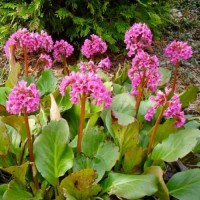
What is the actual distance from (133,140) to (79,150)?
0.32 meters

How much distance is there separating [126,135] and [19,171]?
64cm

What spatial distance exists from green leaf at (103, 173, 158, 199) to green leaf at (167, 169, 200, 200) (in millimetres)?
289

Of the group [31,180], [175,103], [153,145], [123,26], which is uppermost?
[123,26]

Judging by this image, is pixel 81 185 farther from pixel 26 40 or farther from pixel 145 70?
pixel 26 40

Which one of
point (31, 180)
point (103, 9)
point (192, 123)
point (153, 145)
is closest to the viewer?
point (31, 180)

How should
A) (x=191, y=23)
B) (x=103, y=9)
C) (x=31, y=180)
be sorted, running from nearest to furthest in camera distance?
(x=31, y=180) < (x=103, y=9) < (x=191, y=23)

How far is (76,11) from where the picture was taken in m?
5.14

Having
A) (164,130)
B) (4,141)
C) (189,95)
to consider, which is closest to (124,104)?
(164,130)

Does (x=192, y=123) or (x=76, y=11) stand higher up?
(x=76, y=11)

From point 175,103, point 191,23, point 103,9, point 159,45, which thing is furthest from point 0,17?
point 175,103

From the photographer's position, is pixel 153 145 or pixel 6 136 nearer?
pixel 6 136

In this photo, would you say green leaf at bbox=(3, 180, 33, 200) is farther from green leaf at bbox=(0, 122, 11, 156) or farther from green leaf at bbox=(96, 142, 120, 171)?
green leaf at bbox=(96, 142, 120, 171)

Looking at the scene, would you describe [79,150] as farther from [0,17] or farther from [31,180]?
[0,17]

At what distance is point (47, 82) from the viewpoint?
124 inches
